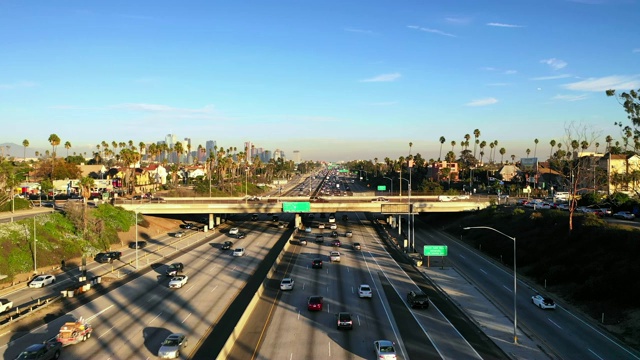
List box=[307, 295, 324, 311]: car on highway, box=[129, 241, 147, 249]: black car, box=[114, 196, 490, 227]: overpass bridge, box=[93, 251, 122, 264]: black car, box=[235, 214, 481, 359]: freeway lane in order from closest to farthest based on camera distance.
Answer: box=[235, 214, 481, 359]: freeway lane, box=[307, 295, 324, 311]: car on highway, box=[93, 251, 122, 264]: black car, box=[129, 241, 147, 249]: black car, box=[114, 196, 490, 227]: overpass bridge

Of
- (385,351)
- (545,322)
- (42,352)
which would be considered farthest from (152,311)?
(545,322)

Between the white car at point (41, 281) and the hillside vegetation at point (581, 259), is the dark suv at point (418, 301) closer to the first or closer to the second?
the hillside vegetation at point (581, 259)

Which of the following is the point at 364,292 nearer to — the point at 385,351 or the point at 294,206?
the point at 385,351

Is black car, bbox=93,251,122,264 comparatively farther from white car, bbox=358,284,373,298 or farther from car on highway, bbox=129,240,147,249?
white car, bbox=358,284,373,298

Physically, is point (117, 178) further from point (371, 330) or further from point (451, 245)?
point (371, 330)

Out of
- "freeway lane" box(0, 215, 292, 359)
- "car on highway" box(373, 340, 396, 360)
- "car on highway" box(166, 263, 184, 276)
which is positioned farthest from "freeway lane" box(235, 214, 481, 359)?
"car on highway" box(166, 263, 184, 276)

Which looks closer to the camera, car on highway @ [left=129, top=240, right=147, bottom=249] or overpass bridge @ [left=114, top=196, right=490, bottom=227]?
car on highway @ [left=129, top=240, right=147, bottom=249]

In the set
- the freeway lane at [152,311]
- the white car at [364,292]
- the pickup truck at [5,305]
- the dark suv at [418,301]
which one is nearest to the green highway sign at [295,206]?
the freeway lane at [152,311]
